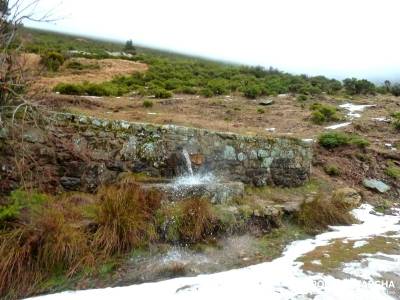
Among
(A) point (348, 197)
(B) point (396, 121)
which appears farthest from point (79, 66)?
(A) point (348, 197)

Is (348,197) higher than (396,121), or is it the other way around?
(396,121)

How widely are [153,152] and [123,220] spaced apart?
178 cm

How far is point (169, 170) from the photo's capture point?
7004 mm

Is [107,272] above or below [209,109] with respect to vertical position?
below

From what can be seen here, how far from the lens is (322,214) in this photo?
712 centimetres

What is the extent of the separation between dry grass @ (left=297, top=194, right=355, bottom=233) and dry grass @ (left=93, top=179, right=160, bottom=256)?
2676 millimetres

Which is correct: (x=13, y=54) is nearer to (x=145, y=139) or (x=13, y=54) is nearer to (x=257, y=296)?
(x=145, y=139)

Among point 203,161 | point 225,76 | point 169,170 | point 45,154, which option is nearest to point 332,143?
point 203,161

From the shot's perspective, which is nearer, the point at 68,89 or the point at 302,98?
the point at 68,89

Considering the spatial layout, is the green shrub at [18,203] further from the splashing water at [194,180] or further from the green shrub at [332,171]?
the green shrub at [332,171]

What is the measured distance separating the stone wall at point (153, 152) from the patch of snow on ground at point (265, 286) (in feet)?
7.48

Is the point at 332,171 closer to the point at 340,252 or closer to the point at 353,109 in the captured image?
the point at 340,252

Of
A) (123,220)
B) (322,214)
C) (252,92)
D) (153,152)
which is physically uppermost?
(252,92)

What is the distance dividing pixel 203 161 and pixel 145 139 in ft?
3.86
